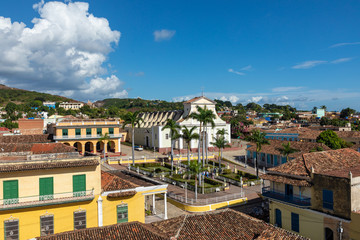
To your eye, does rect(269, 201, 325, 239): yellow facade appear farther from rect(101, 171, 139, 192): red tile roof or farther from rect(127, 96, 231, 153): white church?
rect(127, 96, 231, 153): white church

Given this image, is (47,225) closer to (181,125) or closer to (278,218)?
(278,218)

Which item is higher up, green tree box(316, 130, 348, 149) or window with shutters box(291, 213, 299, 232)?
green tree box(316, 130, 348, 149)

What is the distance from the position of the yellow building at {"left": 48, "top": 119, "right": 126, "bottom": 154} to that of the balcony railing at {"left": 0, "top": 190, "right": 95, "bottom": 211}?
31126 mm

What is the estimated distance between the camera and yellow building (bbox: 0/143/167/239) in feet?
59.0

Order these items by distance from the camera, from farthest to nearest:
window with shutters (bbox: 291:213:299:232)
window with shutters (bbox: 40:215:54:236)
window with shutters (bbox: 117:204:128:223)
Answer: window with shutters (bbox: 291:213:299:232) → window with shutters (bbox: 117:204:128:223) → window with shutters (bbox: 40:215:54:236)

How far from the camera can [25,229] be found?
18125 millimetres

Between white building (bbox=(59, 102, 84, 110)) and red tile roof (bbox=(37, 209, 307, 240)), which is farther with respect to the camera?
white building (bbox=(59, 102, 84, 110))

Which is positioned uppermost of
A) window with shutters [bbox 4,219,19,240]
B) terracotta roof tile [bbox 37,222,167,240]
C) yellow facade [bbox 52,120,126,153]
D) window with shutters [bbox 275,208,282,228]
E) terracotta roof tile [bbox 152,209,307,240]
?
yellow facade [bbox 52,120,126,153]

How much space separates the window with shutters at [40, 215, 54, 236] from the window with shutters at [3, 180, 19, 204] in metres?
1.98

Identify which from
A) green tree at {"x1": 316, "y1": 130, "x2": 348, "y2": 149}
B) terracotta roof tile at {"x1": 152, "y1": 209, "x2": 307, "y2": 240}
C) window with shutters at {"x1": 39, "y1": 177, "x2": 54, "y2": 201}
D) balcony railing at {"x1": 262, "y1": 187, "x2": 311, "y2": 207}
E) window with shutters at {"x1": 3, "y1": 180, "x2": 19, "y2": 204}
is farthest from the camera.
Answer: green tree at {"x1": 316, "y1": 130, "x2": 348, "y2": 149}

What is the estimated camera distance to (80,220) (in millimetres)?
19266

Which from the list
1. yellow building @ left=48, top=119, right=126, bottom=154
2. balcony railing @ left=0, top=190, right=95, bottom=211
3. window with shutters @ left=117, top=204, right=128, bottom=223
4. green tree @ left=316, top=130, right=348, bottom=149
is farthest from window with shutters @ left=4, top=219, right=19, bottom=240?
green tree @ left=316, top=130, right=348, bottom=149

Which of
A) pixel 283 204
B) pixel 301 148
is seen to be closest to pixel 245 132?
pixel 301 148

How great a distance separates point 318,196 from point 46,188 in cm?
1801
